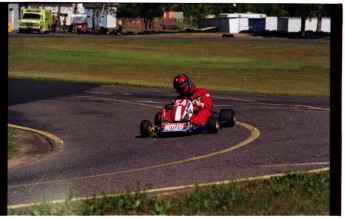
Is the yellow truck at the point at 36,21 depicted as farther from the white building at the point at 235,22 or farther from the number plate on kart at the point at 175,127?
the number plate on kart at the point at 175,127

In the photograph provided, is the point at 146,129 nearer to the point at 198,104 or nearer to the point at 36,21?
the point at 198,104

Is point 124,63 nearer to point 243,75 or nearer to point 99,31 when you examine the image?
point 243,75

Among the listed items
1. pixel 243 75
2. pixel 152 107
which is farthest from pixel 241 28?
pixel 152 107

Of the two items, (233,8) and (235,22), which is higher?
(235,22)

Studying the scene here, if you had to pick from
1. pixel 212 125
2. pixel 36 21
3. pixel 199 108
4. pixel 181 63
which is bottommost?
pixel 212 125

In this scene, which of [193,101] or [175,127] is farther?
[193,101]

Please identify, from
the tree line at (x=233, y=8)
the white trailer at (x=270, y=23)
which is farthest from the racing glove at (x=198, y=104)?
the white trailer at (x=270, y=23)

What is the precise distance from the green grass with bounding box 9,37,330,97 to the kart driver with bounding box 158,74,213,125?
41.0 feet

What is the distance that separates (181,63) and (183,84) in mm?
29101

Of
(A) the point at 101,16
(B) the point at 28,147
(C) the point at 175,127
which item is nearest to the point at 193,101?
(C) the point at 175,127

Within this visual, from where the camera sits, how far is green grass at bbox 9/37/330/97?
36600 millimetres

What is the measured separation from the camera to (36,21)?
63031 mm

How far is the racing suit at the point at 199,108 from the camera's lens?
1794cm

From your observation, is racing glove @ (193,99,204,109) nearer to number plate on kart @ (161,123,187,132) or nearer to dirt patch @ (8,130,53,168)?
number plate on kart @ (161,123,187,132)
